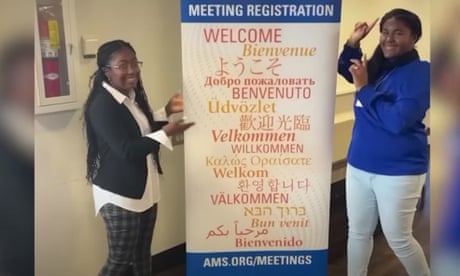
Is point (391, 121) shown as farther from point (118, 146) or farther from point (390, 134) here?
point (118, 146)

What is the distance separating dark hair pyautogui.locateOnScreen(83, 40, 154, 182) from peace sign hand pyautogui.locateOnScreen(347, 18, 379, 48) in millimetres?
780

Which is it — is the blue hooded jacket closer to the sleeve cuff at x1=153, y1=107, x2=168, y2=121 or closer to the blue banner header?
the blue banner header

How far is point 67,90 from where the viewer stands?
1697 mm

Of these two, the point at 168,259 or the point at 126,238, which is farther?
the point at 168,259

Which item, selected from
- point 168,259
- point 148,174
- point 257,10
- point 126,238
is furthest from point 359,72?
point 168,259

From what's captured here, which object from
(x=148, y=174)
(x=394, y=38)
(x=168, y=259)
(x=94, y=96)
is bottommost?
(x=168, y=259)

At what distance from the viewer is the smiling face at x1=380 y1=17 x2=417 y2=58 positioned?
1577mm

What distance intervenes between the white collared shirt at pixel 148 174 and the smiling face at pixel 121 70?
0.02 m

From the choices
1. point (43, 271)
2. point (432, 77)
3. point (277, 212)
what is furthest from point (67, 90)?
point (432, 77)

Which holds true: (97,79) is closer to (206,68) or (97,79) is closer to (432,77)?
(206,68)

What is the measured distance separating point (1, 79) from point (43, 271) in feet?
5.30

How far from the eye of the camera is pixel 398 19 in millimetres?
1586

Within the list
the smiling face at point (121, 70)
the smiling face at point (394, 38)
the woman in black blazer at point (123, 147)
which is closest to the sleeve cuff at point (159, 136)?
the woman in black blazer at point (123, 147)

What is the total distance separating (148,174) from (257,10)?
0.70 meters
